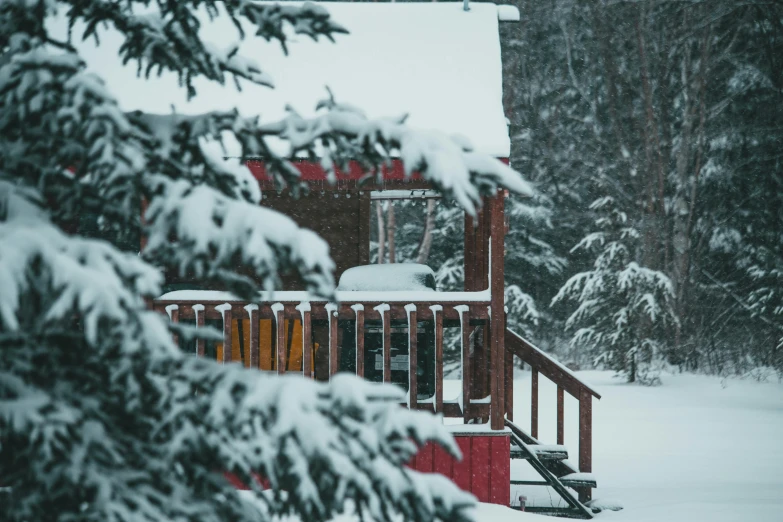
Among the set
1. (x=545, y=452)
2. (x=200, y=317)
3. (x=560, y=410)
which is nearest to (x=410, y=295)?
(x=200, y=317)

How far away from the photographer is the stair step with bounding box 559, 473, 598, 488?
24.8 feet

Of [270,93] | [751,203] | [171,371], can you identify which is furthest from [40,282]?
[751,203]

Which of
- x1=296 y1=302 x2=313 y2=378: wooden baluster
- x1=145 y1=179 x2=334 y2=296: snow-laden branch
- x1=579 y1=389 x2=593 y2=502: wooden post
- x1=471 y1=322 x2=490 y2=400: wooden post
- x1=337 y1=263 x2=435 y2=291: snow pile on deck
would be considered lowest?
x1=579 y1=389 x2=593 y2=502: wooden post

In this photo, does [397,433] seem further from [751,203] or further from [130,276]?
[751,203]

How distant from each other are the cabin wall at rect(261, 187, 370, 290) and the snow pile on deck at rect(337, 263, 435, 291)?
2.73 metres

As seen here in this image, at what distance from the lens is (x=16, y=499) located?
212 cm

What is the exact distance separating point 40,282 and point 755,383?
1897 centimetres

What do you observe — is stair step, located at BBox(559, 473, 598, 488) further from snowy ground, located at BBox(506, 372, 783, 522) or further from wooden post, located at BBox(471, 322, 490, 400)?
wooden post, located at BBox(471, 322, 490, 400)

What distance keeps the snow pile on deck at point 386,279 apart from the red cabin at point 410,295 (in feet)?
0.05

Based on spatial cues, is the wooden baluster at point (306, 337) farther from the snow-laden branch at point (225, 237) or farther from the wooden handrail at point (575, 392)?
the snow-laden branch at point (225, 237)

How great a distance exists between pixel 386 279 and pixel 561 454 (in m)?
2.62

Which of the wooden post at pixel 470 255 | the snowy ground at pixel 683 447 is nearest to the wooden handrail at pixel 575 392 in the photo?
the snowy ground at pixel 683 447

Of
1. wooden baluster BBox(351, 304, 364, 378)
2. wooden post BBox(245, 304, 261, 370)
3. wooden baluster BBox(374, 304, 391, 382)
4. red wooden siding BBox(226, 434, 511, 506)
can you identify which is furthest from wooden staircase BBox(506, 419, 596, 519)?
wooden post BBox(245, 304, 261, 370)

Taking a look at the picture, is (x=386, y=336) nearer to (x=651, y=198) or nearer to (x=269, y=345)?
(x=269, y=345)
